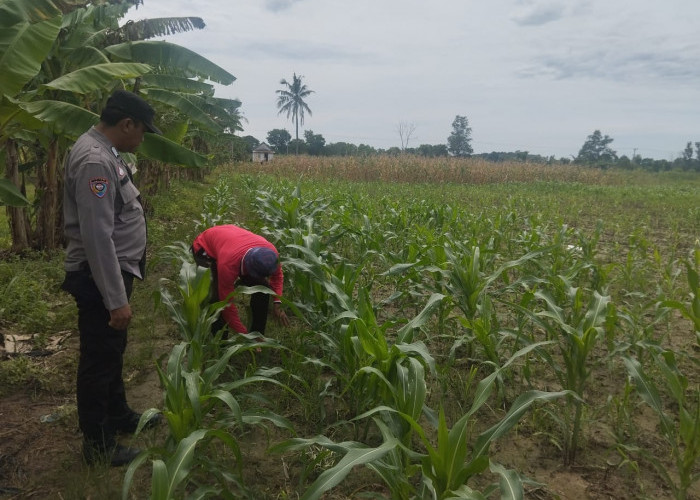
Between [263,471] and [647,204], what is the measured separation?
16452mm

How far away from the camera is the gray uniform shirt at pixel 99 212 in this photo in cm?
226

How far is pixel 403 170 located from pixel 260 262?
2182 cm

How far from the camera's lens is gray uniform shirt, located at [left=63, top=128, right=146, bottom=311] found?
89.1 inches

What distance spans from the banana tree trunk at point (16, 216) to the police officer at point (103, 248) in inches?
189

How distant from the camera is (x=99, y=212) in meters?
2.27

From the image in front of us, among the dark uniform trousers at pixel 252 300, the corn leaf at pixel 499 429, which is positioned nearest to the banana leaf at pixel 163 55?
the dark uniform trousers at pixel 252 300

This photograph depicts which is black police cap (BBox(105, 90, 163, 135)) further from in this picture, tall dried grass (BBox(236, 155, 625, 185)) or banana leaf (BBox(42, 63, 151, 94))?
tall dried grass (BBox(236, 155, 625, 185))

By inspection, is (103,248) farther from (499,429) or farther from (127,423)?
(499,429)

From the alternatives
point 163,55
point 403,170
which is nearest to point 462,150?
point 403,170

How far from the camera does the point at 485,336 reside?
2924mm

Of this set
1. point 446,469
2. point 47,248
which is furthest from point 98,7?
point 446,469

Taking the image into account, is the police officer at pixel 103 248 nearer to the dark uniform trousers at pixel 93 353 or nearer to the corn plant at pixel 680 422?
the dark uniform trousers at pixel 93 353

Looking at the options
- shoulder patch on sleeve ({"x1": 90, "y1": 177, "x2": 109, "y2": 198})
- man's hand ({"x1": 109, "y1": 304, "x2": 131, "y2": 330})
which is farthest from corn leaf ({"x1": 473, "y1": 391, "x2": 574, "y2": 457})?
shoulder patch on sleeve ({"x1": 90, "y1": 177, "x2": 109, "y2": 198})

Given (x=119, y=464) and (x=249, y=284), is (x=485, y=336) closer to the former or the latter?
(x=249, y=284)
